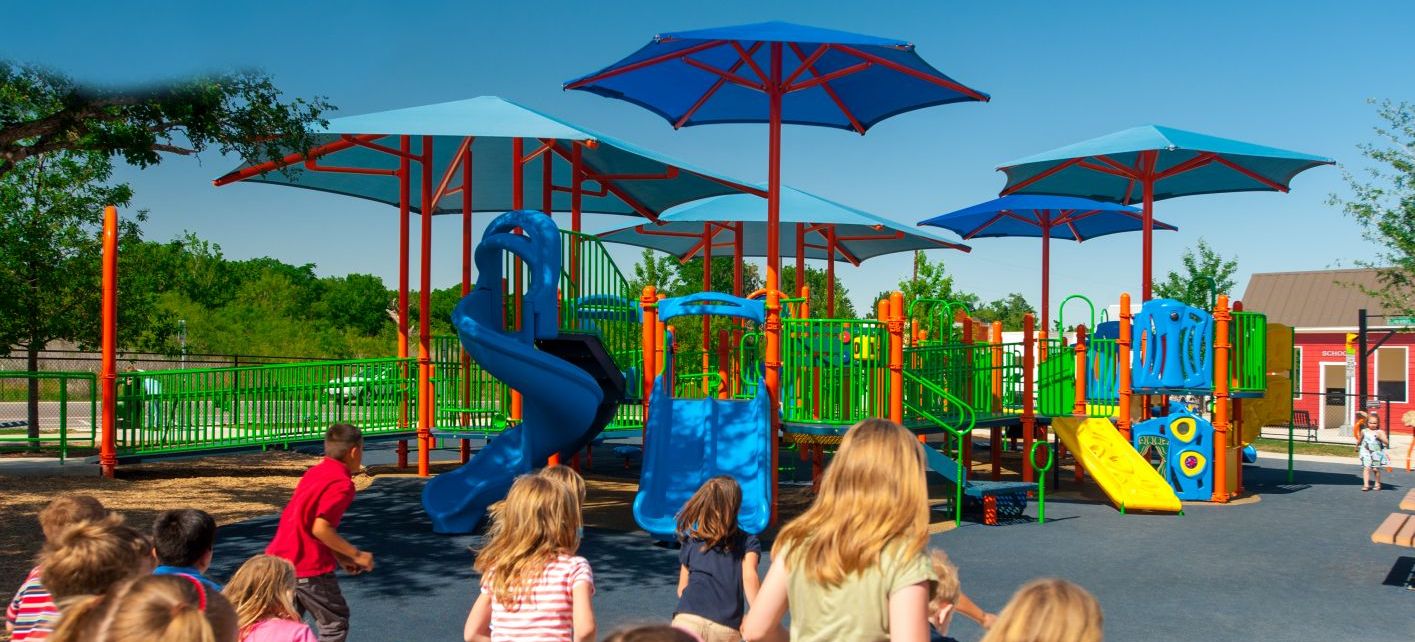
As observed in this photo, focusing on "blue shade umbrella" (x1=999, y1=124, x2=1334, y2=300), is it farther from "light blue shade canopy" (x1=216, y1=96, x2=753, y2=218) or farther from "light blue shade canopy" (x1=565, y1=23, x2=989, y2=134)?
"light blue shade canopy" (x1=216, y1=96, x2=753, y2=218)

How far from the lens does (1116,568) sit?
10.5m

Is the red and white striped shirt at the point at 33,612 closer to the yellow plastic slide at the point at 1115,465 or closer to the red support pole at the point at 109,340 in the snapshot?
the red support pole at the point at 109,340

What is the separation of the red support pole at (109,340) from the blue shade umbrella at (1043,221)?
14.1 metres

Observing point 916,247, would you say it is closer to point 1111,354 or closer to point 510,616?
point 1111,354

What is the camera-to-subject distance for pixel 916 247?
26031 millimetres

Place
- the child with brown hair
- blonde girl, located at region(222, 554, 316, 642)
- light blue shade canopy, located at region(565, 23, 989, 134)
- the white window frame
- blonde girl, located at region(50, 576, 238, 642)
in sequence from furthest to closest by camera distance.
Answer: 1. the white window frame
2. light blue shade canopy, located at region(565, 23, 989, 134)
3. the child with brown hair
4. blonde girl, located at region(222, 554, 316, 642)
5. blonde girl, located at region(50, 576, 238, 642)

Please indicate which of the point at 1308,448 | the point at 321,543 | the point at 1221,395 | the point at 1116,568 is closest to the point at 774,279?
the point at 1116,568

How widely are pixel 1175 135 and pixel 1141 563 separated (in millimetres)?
8209

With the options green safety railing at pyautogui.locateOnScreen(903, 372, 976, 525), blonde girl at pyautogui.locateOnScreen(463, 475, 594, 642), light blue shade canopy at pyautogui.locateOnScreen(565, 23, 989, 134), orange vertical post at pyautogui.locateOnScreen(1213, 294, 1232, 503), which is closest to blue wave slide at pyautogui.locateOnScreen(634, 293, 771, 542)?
green safety railing at pyautogui.locateOnScreen(903, 372, 976, 525)

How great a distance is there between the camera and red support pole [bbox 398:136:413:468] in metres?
16.3

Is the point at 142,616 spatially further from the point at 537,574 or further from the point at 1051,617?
the point at 1051,617

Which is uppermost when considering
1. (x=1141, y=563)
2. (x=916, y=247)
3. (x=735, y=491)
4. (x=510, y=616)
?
(x=916, y=247)

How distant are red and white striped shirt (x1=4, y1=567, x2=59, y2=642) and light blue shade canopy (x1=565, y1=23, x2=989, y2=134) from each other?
8.80m

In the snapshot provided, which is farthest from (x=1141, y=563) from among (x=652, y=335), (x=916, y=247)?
(x=916, y=247)
